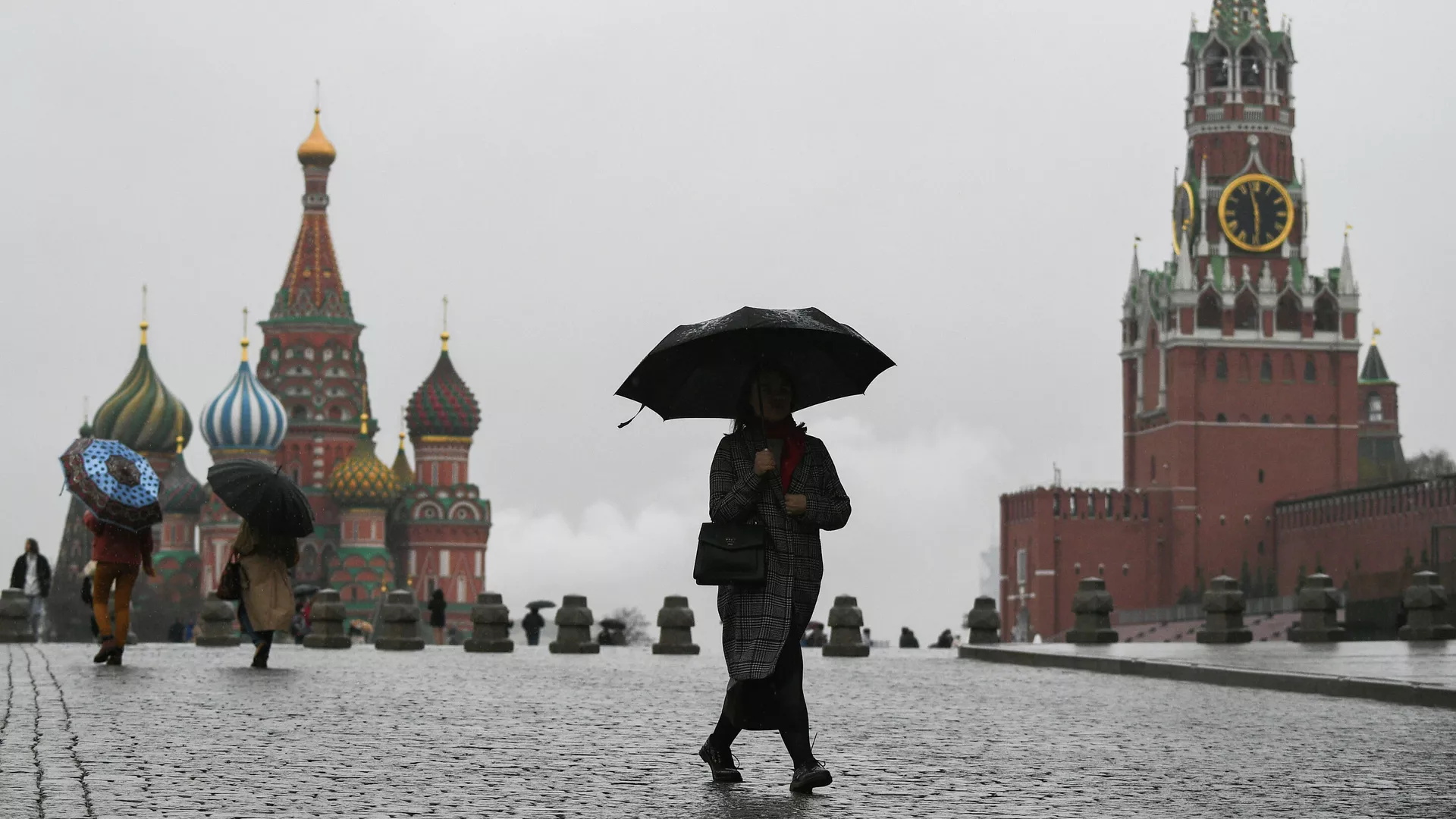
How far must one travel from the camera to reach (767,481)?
28.5 feet

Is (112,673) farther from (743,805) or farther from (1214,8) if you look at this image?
(1214,8)

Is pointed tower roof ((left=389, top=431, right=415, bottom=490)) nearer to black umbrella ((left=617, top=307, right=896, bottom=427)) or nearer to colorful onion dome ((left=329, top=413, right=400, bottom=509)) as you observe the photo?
colorful onion dome ((left=329, top=413, right=400, bottom=509))

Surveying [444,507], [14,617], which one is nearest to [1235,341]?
[444,507]

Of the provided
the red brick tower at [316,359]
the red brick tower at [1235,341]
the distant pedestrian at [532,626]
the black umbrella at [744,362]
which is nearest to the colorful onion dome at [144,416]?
the red brick tower at [316,359]

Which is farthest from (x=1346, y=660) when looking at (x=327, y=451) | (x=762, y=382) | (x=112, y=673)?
(x=327, y=451)

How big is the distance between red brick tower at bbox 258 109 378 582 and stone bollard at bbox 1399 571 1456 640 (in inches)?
3405

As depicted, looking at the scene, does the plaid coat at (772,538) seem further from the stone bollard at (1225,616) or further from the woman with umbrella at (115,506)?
the stone bollard at (1225,616)

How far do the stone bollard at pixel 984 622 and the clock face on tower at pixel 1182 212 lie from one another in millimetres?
76813

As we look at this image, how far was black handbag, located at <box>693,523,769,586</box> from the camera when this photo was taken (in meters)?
8.59

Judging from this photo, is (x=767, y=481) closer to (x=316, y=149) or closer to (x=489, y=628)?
(x=489, y=628)

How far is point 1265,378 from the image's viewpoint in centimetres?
10169

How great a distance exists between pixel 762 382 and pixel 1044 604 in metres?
91.5

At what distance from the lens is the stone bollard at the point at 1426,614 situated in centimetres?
2677

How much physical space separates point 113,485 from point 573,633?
12446mm
